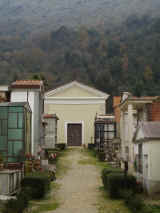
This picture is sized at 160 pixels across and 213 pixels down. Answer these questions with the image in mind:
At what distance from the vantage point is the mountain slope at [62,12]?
142m

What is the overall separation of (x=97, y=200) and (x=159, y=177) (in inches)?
A: 102

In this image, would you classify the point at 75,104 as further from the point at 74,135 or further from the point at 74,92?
the point at 74,135

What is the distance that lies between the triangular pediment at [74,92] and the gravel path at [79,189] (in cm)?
1270

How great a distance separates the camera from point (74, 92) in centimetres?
4175

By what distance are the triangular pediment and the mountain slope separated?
306 feet

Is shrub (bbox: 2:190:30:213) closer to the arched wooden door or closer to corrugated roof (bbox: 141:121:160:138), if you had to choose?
corrugated roof (bbox: 141:121:160:138)

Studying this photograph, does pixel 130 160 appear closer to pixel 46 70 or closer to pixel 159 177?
pixel 159 177

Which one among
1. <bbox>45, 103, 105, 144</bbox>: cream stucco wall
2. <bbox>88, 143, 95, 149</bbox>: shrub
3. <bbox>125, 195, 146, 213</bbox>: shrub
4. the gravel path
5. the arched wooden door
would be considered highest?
<bbox>45, 103, 105, 144</bbox>: cream stucco wall

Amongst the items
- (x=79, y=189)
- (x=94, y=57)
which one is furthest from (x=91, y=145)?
(x=94, y=57)

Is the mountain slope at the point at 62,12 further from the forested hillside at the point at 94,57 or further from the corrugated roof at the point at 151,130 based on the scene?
the corrugated roof at the point at 151,130

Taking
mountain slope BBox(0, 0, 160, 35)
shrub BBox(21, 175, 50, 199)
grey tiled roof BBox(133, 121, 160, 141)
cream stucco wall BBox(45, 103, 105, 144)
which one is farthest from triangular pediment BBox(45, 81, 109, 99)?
mountain slope BBox(0, 0, 160, 35)

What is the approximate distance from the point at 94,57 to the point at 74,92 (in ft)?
175

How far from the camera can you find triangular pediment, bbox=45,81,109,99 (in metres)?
41.5

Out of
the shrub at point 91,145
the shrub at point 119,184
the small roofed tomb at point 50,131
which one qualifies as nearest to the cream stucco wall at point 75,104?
the shrub at point 91,145
